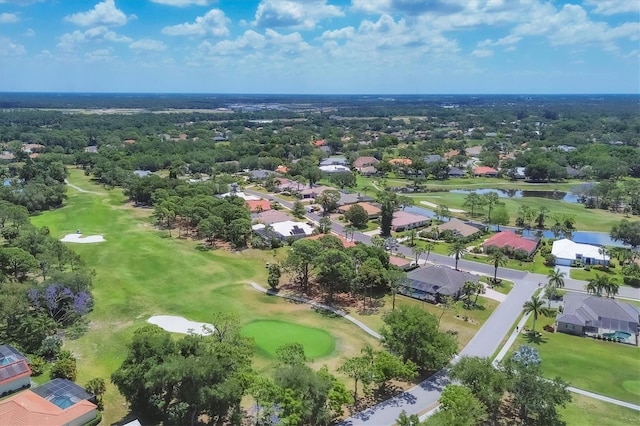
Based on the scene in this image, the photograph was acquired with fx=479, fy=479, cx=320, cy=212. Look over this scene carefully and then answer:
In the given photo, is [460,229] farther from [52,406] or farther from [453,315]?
[52,406]

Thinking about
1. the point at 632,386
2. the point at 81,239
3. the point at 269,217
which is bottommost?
the point at 632,386

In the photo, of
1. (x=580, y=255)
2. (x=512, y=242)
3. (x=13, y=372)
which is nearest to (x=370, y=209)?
(x=512, y=242)

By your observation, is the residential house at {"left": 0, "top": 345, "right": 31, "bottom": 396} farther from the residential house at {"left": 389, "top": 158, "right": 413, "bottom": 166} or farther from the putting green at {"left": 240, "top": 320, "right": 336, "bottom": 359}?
the residential house at {"left": 389, "top": 158, "right": 413, "bottom": 166}

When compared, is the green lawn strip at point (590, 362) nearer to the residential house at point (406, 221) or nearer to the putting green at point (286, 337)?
the putting green at point (286, 337)

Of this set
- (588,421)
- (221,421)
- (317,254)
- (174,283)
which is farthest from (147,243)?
(588,421)

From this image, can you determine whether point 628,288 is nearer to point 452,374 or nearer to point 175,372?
point 452,374

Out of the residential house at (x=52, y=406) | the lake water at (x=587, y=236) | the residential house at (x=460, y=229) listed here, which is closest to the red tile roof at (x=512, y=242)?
the residential house at (x=460, y=229)
